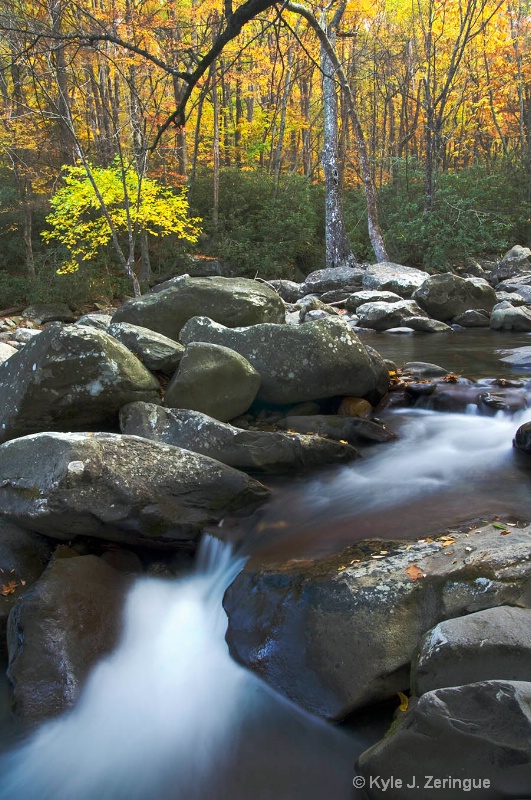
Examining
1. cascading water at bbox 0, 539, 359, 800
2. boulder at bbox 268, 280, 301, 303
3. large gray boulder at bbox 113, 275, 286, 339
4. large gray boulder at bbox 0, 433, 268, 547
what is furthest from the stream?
boulder at bbox 268, 280, 301, 303

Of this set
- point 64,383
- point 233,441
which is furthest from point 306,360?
point 64,383

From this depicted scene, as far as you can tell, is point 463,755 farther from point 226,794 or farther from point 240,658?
point 240,658

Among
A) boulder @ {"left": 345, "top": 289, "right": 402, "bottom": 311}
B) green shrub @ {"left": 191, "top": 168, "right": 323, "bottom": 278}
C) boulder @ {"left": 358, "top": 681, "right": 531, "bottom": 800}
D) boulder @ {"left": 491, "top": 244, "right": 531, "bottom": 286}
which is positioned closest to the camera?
boulder @ {"left": 358, "top": 681, "right": 531, "bottom": 800}

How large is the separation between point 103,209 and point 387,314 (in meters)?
6.85

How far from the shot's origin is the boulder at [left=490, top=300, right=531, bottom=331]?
10.4m

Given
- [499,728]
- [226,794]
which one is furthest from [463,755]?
[226,794]

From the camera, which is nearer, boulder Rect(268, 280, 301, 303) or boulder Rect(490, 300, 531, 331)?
boulder Rect(490, 300, 531, 331)

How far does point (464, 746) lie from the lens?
1.96 meters

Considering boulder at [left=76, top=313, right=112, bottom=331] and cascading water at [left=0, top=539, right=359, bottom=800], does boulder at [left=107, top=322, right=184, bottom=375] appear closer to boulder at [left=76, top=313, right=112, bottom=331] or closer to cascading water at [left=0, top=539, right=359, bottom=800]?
boulder at [left=76, top=313, right=112, bottom=331]

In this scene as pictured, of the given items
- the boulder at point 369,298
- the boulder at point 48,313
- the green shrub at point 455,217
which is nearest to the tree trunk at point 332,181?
the green shrub at point 455,217

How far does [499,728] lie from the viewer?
193cm

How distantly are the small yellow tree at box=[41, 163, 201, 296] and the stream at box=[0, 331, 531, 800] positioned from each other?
393 inches

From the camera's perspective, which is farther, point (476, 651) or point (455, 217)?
point (455, 217)

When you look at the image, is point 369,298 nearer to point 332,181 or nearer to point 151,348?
point 332,181
